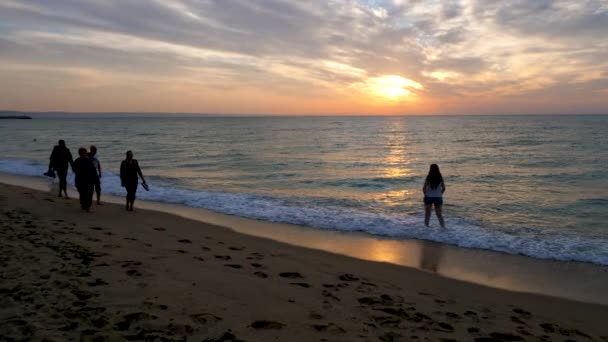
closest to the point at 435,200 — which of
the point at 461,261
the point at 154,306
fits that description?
the point at 461,261

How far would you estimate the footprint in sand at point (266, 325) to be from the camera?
448 centimetres

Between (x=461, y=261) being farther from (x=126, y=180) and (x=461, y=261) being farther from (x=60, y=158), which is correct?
(x=60, y=158)

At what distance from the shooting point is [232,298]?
526 centimetres

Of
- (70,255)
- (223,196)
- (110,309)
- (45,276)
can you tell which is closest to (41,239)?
(70,255)

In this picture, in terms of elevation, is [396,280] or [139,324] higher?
[139,324]

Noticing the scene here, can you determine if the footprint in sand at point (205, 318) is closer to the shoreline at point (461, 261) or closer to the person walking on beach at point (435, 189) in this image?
the shoreline at point (461, 261)

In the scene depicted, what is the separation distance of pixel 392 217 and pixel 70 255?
897 centimetres

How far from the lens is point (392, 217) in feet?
41.8

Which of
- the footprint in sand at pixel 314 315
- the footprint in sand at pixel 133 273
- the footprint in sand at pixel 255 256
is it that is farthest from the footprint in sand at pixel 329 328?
the footprint in sand at pixel 255 256

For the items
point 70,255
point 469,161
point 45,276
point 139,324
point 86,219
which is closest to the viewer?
point 139,324

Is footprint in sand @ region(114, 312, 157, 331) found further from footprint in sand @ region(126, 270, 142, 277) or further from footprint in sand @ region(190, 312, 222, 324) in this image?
footprint in sand @ region(126, 270, 142, 277)

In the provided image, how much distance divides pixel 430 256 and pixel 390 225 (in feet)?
8.87

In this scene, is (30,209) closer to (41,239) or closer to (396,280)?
(41,239)

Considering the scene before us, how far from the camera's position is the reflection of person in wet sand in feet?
27.1
